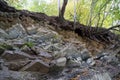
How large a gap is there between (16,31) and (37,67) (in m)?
3.09

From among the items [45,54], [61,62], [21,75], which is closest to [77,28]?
[45,54]

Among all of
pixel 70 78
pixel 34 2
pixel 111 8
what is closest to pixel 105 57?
pixel 70 78

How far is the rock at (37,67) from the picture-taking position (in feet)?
20.3

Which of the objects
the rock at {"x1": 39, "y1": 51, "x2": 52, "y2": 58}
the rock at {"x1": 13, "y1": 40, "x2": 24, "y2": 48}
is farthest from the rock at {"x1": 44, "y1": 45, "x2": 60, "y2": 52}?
the rock at {"x1": 13, "y1": 40, "x2": 24, "y2": 48}

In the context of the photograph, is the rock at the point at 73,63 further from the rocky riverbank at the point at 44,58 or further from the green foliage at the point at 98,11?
the green foliage at the point at 98,11

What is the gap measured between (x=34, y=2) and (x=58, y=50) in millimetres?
21219

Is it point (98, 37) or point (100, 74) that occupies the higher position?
point (100, 74)

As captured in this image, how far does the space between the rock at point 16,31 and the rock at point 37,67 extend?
2.63 metres

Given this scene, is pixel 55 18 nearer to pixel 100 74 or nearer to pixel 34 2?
pixel 100 74

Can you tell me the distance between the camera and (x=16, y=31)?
9.04m

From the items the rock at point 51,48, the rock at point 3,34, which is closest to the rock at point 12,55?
the rock at point 3,34

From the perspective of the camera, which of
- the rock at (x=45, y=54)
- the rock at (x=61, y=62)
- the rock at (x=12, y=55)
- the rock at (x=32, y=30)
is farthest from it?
the rock at (x=32, y=30)

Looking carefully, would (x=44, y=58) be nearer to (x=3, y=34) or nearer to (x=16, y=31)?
(x=3, y=34)

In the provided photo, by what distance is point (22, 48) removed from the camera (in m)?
7.55
